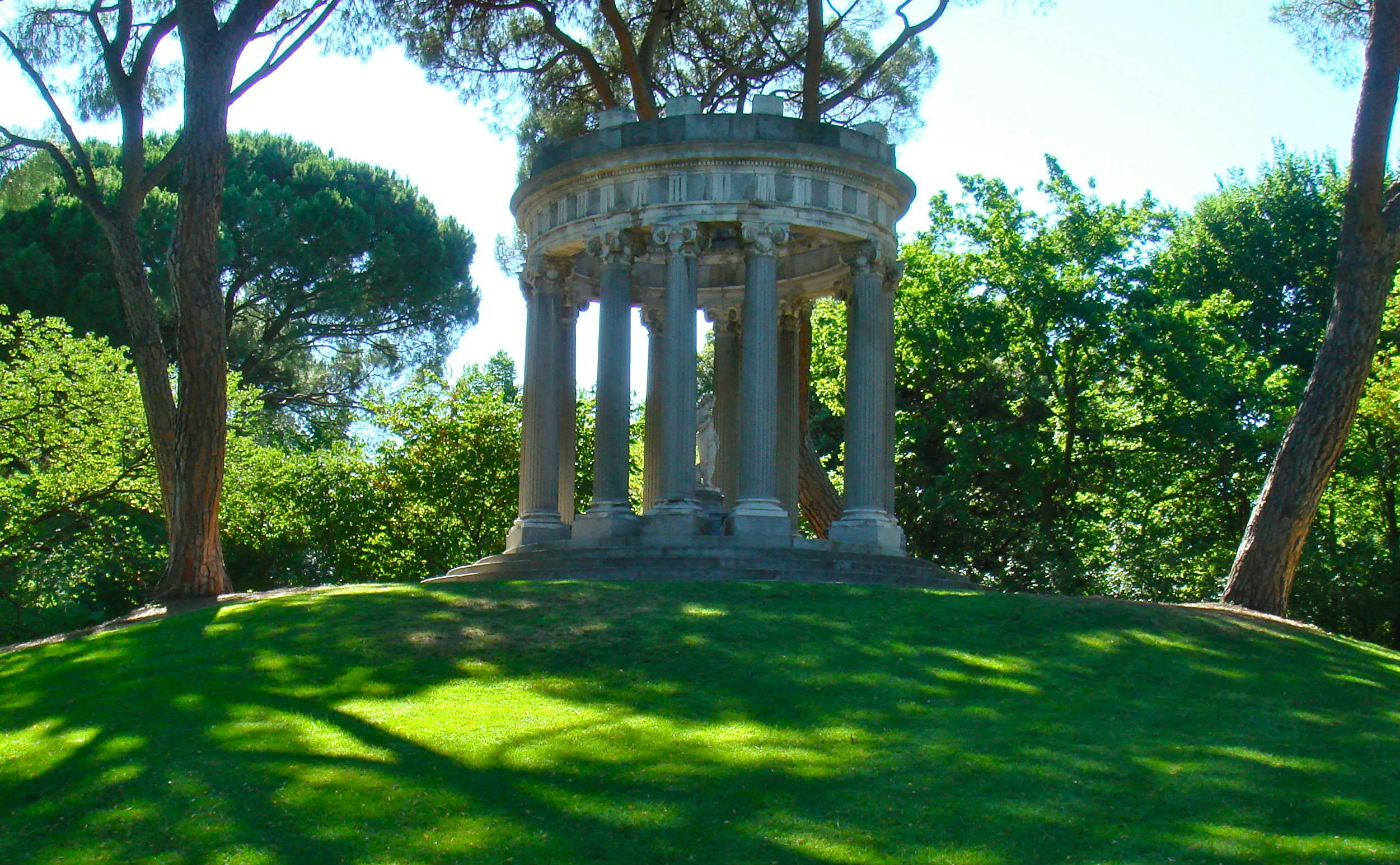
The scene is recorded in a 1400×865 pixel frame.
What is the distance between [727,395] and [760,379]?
15.2ft

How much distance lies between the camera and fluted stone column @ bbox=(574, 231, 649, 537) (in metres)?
23.0

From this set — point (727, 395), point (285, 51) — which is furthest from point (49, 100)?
point (727, 395)

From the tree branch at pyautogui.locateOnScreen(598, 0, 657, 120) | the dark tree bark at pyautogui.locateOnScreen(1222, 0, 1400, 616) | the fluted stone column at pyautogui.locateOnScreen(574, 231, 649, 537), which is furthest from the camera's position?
the tree branch at pyautogui.locateOnScreen(598, 0, 657, 120)

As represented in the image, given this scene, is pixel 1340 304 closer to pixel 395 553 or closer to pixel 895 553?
pixel 895 553

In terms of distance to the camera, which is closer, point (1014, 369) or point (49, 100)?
point (49, 100)

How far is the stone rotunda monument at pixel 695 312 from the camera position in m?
21.9

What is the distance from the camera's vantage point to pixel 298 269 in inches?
1745

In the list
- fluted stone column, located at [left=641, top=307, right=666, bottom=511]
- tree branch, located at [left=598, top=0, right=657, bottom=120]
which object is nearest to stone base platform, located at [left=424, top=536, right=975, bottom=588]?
fluted stone column, located at [left=641, top=307, right=666, bottom=511]

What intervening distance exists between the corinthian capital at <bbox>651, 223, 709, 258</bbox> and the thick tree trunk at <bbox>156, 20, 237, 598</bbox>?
6.85 meters

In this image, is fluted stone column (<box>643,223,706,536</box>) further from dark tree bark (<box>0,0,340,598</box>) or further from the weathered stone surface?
dark tree bark (<box>0,0,340,598</box>)

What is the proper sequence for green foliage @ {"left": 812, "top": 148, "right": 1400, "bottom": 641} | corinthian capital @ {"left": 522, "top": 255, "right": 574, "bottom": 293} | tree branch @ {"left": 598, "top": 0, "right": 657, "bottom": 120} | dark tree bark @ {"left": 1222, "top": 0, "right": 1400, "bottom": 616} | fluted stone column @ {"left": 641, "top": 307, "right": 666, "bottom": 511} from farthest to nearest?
1. green foliage @ {"left": 812, "top": 148, "right": 1400, "bottom": 641}
2. tree branch @ {"left": 598, "top": 0, "right": 657, "bottom": 120}
3. fluted stone column @ {"left": 641, "top": 307, "right": 666, "bottom": 511}
4. corinthian capital @ {"left": 522, "top": 255, "right": 574, "bottom": 293}
5. dark tree bark @ {"left": 1222, "top": 0, "right": 1400, "bottom": 616}

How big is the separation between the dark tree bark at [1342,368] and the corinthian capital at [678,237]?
9.66 meters

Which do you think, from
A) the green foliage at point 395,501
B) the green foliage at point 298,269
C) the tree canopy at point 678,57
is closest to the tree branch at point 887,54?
the tree canopy at point 678,57

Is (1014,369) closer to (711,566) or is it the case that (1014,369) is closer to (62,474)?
(711,566)
